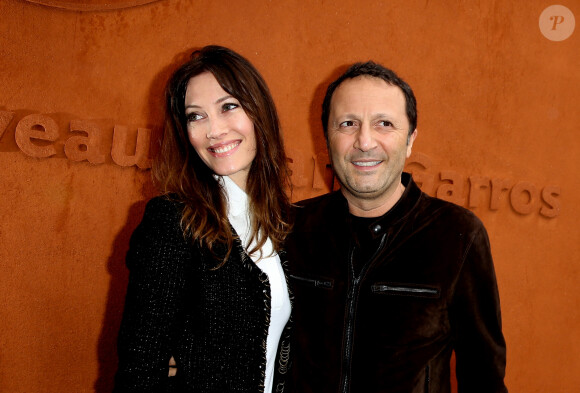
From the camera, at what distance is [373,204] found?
1771mm

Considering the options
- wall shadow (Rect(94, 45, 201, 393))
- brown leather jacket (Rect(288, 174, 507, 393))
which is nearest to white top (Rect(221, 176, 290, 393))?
brown leather jacket (Rect(288, 174, 507, 393))

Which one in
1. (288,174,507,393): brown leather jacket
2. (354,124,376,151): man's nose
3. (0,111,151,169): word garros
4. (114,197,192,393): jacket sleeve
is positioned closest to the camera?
(114,197,192,393): jacket sleeve

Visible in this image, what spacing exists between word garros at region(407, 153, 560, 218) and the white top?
1.84 meters

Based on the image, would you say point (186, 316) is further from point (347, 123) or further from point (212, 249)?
point (347, 123)

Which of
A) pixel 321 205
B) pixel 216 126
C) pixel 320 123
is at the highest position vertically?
pixel 320 123

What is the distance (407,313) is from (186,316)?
764 millimetres

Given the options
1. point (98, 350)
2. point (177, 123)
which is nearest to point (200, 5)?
point (177, 123)

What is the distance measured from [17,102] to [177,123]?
1.28 m

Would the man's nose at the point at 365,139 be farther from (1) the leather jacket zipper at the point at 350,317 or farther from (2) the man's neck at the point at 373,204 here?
(1) the leather jacket zipper at the point at 350,317

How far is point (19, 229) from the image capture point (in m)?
2.40

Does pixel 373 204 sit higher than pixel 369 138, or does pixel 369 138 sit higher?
pixel 369 138

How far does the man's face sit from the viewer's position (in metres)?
1.73

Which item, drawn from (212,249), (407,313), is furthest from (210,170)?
(407,313)

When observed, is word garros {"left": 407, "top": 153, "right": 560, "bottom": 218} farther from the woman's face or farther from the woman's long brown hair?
the woman's face
